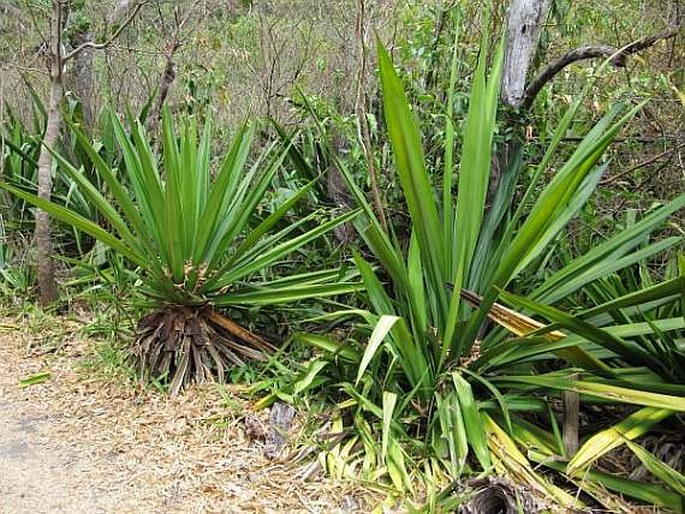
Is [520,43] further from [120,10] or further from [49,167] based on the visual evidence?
[120,10]

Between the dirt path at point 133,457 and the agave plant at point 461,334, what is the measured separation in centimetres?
30

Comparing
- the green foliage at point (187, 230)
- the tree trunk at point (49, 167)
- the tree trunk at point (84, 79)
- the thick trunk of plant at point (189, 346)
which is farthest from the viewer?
the tree trunk at point (84, 79)

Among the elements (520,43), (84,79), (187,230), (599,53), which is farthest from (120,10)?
(599,53)

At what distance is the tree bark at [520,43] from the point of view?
340cm

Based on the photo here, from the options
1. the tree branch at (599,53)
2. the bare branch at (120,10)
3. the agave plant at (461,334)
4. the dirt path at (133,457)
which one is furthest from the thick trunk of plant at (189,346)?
the bare branch at (120,10)

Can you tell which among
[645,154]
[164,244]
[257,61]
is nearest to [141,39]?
[257,61]

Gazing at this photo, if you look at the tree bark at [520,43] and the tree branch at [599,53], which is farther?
the tree bark at [520,43]

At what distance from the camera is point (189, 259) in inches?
135

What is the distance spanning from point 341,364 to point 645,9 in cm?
300

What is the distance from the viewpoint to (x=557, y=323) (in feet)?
7.98

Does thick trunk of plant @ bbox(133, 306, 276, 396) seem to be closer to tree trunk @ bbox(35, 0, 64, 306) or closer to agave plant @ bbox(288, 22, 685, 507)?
agave plant @ bbox(288, 22, 685, 507)

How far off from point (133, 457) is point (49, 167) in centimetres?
230

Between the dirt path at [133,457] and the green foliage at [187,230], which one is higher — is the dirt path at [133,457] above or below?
below

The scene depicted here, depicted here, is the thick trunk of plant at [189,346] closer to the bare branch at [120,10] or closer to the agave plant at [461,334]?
the agave plant at [461,334]
